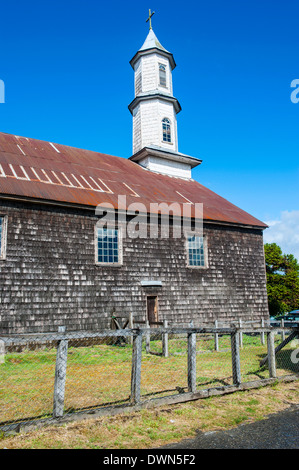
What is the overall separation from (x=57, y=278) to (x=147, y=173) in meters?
9.85

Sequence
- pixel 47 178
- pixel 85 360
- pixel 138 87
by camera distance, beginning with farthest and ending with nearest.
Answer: pixel 138 87 < pixel 47 178 < pixel 85 360

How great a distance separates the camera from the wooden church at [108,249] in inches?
483

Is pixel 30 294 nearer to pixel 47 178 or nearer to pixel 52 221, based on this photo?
pixel 52 221

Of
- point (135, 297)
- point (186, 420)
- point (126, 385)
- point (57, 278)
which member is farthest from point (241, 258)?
point (186, 420)

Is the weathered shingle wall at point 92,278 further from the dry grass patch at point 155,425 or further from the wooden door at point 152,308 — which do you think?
the dry grass patch at point 155,425

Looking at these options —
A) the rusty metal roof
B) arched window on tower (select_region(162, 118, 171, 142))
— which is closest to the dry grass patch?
the rusty metal roof

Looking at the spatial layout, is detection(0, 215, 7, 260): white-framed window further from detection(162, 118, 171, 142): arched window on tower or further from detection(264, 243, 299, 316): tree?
detection(264, 243, 299, 316): tree

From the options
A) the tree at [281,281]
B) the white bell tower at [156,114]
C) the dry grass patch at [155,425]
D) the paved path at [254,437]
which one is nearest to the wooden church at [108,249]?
the white bell tower at [156,114]

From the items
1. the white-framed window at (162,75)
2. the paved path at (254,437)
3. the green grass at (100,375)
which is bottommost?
the green grass at (100,375)

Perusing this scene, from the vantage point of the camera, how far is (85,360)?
10148 mm

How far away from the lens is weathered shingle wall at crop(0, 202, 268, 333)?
12078mm

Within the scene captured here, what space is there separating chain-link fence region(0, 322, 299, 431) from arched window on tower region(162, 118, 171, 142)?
47.1 ft

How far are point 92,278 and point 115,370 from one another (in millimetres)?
5133

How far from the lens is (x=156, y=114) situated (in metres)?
23.3
